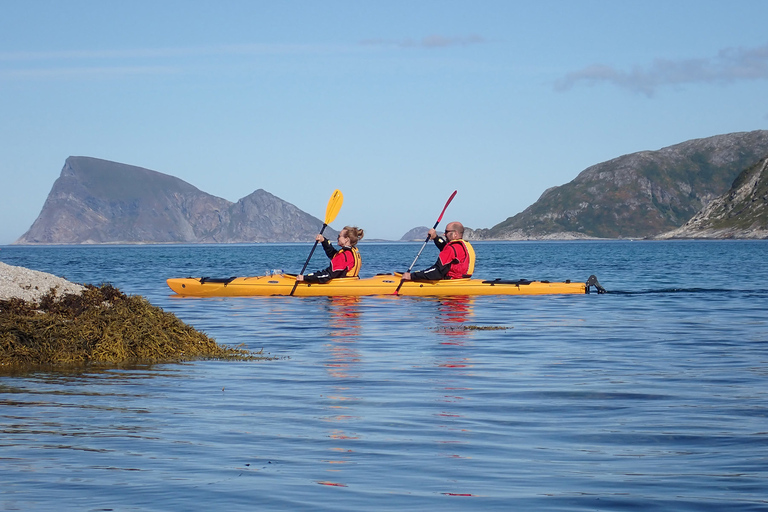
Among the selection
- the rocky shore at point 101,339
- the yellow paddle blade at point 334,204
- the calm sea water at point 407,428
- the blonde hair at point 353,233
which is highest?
the yellow paddle blade at point 334,204

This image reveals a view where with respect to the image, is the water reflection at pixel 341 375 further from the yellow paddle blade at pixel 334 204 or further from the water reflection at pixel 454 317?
the yellow paddle blade at pixel 334 204

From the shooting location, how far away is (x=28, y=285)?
1670cm

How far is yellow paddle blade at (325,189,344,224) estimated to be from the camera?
2456 cm

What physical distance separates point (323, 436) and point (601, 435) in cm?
207

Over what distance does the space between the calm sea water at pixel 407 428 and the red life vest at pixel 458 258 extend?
7.87 meters

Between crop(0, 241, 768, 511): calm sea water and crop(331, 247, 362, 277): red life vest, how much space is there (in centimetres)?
818

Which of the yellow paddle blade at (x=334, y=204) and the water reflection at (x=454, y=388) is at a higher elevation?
the yellow paddle blade at (x=334, y=204)

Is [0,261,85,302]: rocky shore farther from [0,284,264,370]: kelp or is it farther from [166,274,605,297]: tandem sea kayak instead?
[166,274,605,297]: tandem sea kayak

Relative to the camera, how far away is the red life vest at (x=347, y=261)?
877 inches

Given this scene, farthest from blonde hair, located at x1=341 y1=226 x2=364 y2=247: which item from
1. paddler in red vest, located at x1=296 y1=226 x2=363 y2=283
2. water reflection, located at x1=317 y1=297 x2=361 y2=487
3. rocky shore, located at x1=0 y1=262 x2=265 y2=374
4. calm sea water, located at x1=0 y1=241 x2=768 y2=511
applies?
rocky shore, located at x1=0 y1=262 x2=265 y2=374

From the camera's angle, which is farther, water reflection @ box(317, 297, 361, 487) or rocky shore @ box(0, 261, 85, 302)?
rocky shore @ box(0, 261, 85, 302)

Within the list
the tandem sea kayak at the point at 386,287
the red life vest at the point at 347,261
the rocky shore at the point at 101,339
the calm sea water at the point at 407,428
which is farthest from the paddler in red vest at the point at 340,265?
the rocky shore at the point at 101,339

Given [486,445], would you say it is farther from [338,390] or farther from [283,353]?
[283,353]

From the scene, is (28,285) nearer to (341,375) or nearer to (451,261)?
(341,375)
